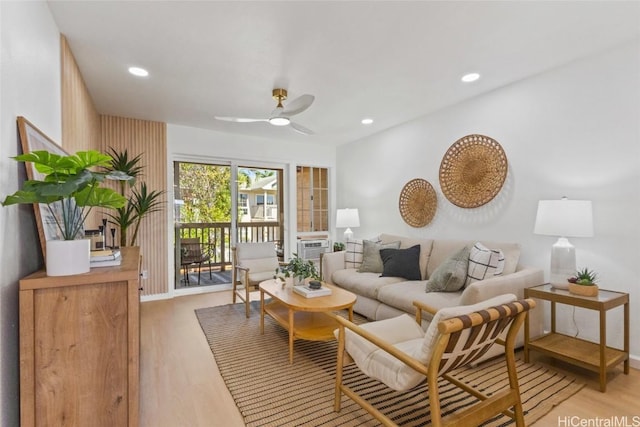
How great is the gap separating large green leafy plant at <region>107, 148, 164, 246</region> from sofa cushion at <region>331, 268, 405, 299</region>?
2.65 m

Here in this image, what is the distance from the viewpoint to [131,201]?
4.15 metres

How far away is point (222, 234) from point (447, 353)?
430 centimetres

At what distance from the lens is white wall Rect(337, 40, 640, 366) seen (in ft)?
8.04

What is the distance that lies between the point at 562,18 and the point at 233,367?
11.7 ft

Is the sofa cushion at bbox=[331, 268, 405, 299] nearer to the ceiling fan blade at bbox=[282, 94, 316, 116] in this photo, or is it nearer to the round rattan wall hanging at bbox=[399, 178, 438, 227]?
the round rattan wall hanging at bbox=[399, 178, 438, 227]

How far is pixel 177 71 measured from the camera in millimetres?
2875

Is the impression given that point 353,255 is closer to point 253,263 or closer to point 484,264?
point 253,263

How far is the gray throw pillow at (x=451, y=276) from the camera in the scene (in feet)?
9.38

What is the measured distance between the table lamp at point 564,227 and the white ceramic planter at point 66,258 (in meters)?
3.15

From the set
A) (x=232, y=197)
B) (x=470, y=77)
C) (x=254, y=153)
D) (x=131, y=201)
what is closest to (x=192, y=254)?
(x=232, y=197)

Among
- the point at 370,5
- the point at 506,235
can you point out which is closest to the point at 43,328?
the point at 370,5

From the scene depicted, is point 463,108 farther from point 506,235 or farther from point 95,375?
point 95,375

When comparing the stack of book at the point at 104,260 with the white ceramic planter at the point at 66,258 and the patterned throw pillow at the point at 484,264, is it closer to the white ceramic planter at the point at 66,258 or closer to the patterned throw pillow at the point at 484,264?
the white ceramic planter at the point at 66,258

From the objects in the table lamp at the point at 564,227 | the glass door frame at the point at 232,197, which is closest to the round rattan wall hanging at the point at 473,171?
the table lamp at the point at 564,227
